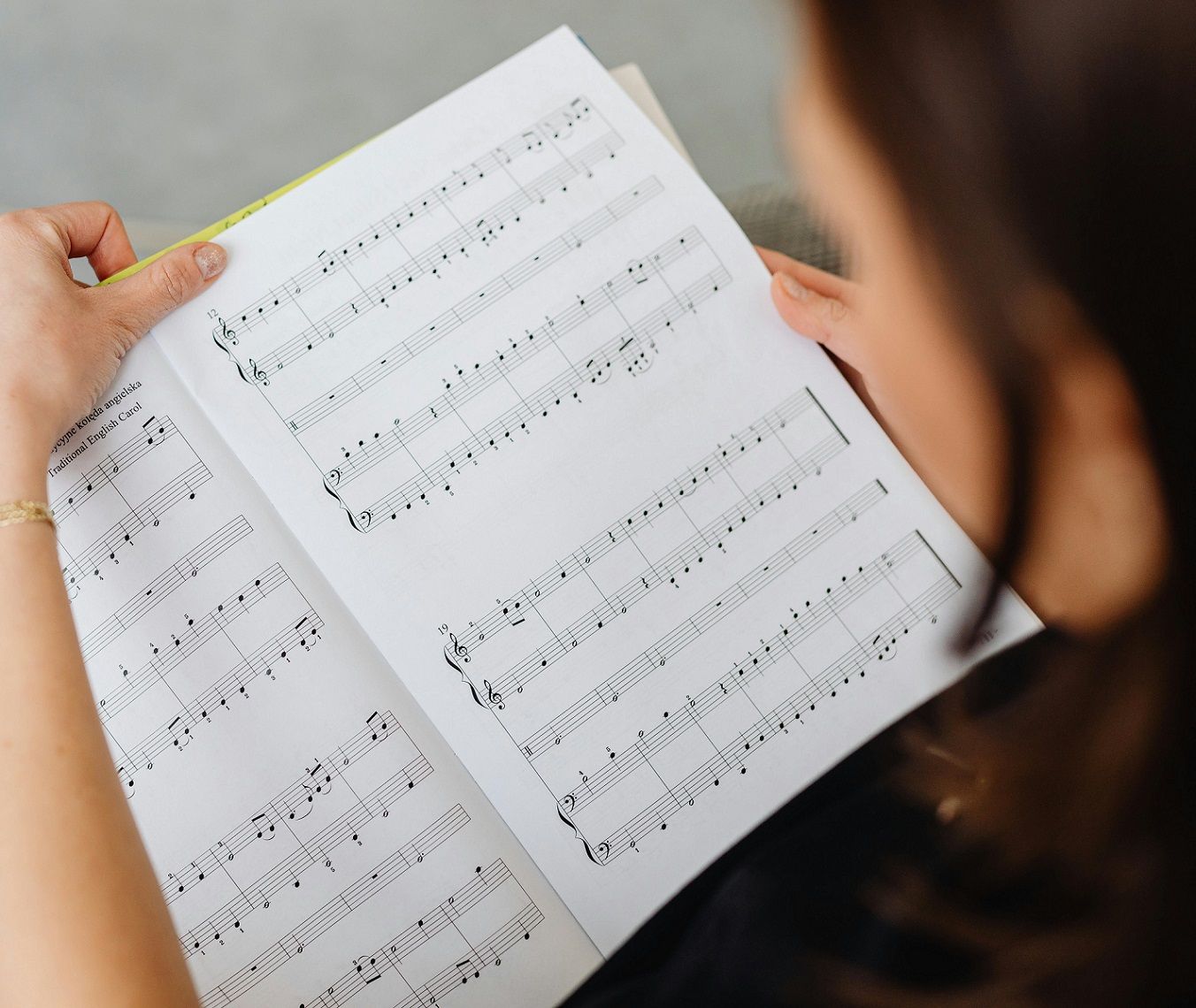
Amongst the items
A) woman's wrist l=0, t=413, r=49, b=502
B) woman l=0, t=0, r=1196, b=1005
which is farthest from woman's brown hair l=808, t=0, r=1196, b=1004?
woman's wrist l=0, t=413, r=49, b=502

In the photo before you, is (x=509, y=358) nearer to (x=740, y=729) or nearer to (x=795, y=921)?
(x=740, y=729)

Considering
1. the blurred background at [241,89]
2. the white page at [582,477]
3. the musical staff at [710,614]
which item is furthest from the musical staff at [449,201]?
the blurred background at [241,89]

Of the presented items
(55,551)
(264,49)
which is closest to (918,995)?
(55,551)

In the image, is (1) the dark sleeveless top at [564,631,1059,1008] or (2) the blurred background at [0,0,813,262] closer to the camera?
(1) the dark sleeveless top at [564,631,1059,1008]

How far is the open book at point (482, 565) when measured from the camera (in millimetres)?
672

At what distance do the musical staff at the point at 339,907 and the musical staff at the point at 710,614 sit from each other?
0.26 ft

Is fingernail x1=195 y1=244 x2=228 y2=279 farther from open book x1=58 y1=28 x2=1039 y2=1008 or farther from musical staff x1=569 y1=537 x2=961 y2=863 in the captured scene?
musical staff x1=569 y1=537 x2=961 y2=863

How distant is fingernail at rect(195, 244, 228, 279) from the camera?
2.38ft

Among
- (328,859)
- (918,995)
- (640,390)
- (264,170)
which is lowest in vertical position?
(918,995)

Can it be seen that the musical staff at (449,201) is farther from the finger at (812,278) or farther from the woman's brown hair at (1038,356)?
the woman's brown hair at (1038,356)

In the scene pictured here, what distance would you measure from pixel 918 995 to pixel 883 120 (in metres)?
0.48

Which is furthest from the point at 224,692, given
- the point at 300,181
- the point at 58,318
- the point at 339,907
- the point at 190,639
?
the point at 300,181

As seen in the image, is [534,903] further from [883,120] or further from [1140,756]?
[883,120]

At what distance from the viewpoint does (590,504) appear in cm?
74
